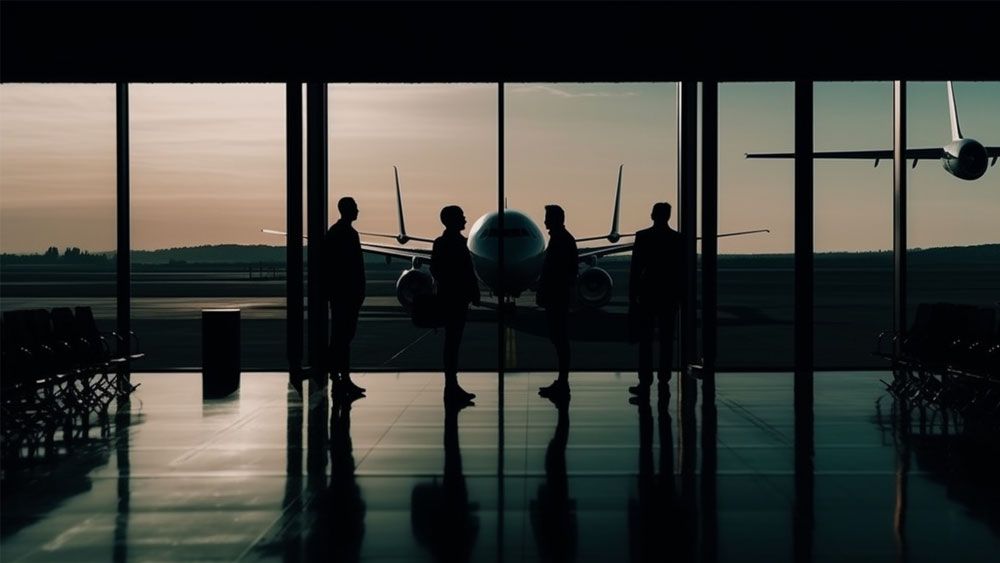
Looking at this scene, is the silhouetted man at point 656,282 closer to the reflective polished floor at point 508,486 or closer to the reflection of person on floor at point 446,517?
the reflective polished floor at point 508,486

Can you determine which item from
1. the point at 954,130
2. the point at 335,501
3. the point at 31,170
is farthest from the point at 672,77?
the point at 954,130

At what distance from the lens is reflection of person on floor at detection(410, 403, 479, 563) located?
4438 mm

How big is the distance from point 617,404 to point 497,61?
3275 mm

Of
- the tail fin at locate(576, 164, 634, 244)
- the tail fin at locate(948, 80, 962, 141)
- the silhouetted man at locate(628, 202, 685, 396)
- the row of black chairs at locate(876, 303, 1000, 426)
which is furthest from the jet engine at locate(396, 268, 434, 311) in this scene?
the tail fin at locate(948, 80, 962, 141)

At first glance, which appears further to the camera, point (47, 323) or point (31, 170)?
point (31, 170)

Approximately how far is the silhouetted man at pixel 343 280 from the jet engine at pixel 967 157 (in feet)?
75.5

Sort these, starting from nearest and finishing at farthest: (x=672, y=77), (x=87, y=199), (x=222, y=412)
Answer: (x=672, y=77), (x=222, y=412), (x=87, y=199)

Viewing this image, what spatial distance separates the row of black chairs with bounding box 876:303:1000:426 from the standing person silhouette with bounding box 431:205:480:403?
3734 millimetres

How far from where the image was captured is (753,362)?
563 inches

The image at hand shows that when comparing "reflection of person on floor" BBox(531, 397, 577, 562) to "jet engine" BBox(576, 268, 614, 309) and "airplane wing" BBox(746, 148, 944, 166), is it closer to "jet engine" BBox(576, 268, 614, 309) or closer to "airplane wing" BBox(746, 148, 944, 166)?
"jet engine" BBox(576, 268, 614, 309)

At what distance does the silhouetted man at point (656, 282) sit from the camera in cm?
909

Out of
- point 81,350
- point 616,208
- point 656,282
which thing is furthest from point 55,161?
point 616,208

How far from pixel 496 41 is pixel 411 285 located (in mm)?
13964

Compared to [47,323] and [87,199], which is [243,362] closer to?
[87,199]
